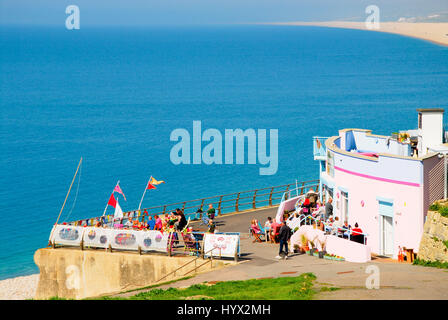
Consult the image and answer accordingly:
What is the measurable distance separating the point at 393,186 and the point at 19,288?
24949mm

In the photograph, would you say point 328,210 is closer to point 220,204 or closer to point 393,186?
point 393,186

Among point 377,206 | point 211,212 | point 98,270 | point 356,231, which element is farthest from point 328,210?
point 98,270

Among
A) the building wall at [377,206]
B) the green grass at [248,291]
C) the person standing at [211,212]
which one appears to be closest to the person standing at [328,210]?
the building wall at [377,206]

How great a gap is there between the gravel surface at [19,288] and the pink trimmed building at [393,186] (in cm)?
1920

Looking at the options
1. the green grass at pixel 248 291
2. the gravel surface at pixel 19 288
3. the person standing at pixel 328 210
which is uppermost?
the person standing at pixel 328 210

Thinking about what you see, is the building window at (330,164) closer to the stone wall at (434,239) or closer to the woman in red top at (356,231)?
the woman in red top at (356,231)

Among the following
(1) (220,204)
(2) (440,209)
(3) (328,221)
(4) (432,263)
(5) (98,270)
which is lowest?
(5) (98,270)

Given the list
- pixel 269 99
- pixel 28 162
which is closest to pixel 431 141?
pixel 28 162

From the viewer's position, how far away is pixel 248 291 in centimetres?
2184

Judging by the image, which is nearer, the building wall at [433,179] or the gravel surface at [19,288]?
the building wall at [433,179]

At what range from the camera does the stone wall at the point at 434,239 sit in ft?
80.9

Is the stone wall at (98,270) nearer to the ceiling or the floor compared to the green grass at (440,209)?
nearer to the floor

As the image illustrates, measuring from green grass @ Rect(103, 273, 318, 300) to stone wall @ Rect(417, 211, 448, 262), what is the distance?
449 centimetres

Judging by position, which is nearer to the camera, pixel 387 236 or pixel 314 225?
pixel 387 236
